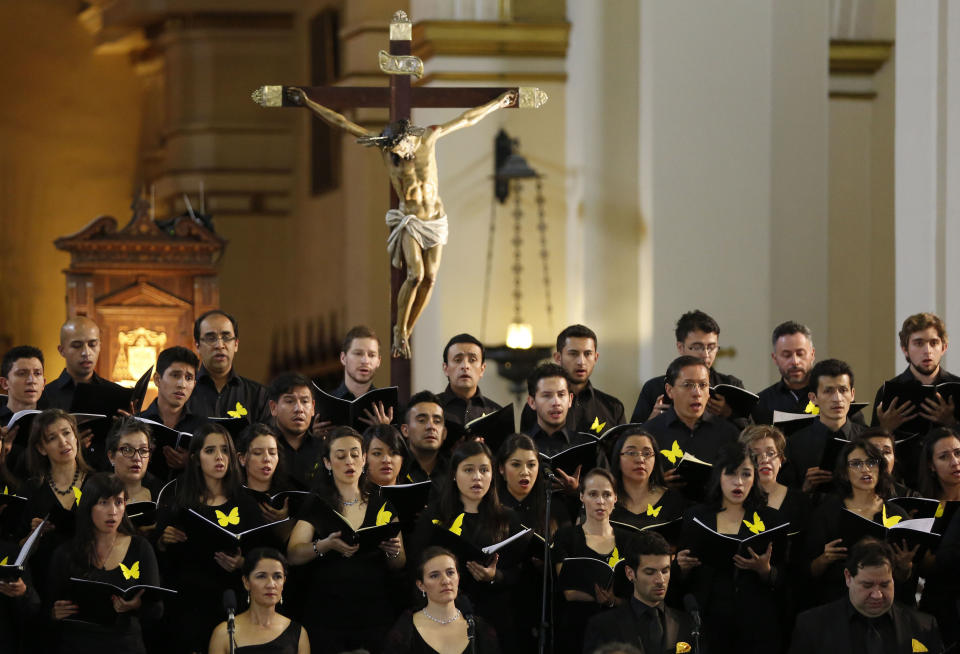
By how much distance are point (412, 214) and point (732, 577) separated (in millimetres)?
2462

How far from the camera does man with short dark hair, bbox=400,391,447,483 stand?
24.5 ft

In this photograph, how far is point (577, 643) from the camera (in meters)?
7.06

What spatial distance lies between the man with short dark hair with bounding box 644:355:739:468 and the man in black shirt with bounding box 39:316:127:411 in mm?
2192

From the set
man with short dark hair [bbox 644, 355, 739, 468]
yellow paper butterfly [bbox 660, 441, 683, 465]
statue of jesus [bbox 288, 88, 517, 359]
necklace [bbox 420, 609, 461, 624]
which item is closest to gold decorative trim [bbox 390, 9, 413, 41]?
statue of jesus [bbox 288, 88, 517, 359]

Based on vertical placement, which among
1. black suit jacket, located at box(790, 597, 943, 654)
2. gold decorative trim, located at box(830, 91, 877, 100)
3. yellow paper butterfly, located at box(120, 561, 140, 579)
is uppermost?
gold decorative trim, located at box(830, 91, 877, 100)

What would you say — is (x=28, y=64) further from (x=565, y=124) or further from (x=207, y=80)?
(x=565, y=124)

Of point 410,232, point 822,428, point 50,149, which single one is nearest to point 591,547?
point 822,428

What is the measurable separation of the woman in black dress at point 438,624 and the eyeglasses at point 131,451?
3.57 ft

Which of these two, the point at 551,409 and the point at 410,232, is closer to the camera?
the point at 551,409

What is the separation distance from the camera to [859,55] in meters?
12.3

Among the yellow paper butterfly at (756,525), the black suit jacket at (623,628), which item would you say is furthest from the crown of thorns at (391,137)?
the black suit jacket at (623,628)

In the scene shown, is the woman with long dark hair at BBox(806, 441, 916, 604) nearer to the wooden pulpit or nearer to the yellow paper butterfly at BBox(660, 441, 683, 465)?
the yellow paper butterfly at BBox(660, 441, 683, 465)

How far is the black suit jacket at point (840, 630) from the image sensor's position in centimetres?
→ 676

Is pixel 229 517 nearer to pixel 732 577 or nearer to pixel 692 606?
pixel 692 606
